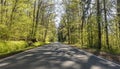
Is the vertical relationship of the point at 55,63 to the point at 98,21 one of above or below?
below

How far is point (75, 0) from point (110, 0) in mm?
11172

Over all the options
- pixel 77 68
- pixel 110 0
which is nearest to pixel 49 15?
pixel 110 0

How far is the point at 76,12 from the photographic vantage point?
2329 inches

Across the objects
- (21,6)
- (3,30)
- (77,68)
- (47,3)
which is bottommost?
(77,68)

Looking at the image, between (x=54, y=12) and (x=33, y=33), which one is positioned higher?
(x=54, y=12)

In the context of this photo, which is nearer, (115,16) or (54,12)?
(115,16)

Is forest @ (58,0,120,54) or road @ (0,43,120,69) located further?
forest @ (58,0,120,54)

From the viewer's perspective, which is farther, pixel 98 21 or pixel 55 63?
pixel 98 21

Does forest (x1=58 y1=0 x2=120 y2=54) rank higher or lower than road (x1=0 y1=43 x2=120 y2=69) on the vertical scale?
higher

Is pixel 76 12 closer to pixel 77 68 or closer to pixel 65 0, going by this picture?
pixel 65 0

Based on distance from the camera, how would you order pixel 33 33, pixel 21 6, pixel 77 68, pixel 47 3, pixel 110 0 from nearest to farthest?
pixel 77 68, pixel 21 6, pixel 110 0, pixel 33 33, pixel 47 3

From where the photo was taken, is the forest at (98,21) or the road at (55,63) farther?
the forest at (98,21)

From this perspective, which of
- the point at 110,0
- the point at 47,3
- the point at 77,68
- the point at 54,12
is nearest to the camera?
the point at 77,68

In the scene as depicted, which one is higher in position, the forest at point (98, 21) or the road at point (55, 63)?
the forest at point (98, 21)
